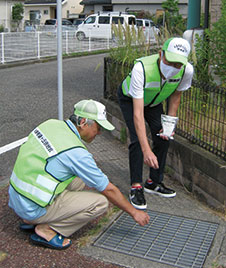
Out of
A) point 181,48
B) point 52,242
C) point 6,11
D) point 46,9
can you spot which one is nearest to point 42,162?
point 52,242

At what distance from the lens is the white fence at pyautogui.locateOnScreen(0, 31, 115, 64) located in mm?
15500

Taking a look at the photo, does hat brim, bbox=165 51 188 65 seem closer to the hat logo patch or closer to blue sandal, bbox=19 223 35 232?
the hat logo patch

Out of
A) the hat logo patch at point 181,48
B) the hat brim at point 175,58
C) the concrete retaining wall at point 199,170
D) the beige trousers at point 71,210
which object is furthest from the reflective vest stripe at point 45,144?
the concrete retaining wall at point 199,170

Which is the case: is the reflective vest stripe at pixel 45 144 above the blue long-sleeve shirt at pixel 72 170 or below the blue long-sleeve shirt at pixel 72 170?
above

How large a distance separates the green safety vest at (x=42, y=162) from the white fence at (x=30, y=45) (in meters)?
12.5

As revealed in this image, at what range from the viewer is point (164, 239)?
143 inches

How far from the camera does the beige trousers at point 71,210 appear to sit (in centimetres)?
331

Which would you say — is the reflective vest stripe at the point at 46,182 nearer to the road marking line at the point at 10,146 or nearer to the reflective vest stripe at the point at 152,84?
the reflective vest stripe at the point at 152,84

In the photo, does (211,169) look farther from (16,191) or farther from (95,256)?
(16,191)

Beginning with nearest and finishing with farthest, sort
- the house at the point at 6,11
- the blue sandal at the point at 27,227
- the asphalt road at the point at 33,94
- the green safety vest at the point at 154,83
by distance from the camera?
1. the blue sandal at the point at 27,227
2. the green safety vest at the point at 154,83
3. the asphalt road at the point at 33,94
4. the house at the point at 6,11

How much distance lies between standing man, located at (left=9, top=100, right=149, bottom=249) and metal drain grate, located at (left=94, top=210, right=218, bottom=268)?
0.32 metres

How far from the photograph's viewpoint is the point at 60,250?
3.36 meters

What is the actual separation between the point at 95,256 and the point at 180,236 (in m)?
0.81

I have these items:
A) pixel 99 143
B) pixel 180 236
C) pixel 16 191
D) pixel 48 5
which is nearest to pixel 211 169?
pixel 180 236
